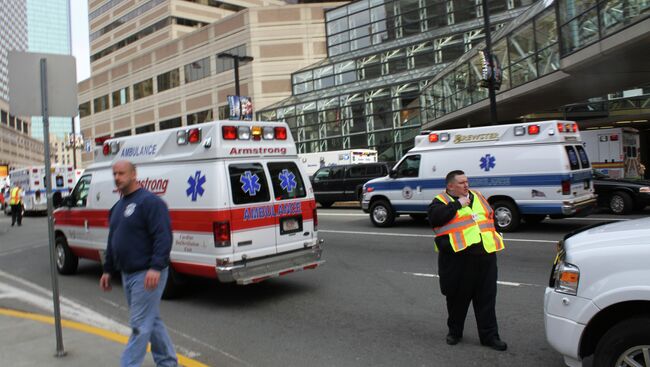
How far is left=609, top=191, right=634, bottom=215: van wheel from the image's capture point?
14135mm

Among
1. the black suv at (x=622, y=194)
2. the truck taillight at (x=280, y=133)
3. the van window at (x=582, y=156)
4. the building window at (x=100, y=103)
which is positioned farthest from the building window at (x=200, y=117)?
the truck taillight at (x=280, y=133)

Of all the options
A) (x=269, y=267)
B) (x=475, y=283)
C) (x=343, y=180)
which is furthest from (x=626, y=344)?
(x=343, y=180)

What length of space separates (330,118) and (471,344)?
33.0 m

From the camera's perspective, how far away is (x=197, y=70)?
56688 millimetres

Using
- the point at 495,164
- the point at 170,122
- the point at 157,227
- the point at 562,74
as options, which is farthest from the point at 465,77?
the point at 170,122

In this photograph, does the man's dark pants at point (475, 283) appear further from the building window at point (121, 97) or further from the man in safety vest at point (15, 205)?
the building window at point (121, 97)

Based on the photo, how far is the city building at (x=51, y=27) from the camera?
182 meters

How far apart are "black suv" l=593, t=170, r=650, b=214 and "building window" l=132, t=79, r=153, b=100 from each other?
5794 cm

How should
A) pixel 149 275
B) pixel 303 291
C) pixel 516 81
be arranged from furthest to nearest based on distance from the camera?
pixel 516 81 < pixel 303 291 < pixel 149 275

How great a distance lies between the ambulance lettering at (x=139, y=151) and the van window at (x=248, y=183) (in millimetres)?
1486

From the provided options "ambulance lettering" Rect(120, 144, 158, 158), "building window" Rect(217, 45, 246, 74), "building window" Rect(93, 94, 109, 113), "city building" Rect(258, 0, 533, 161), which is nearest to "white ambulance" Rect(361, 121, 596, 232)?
"ambulance lettering" Rect(120, 144, 158, 158)

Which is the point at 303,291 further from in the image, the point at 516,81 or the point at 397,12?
the point at 397,12

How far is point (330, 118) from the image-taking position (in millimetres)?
37250

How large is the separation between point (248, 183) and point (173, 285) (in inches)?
A: 68.6
